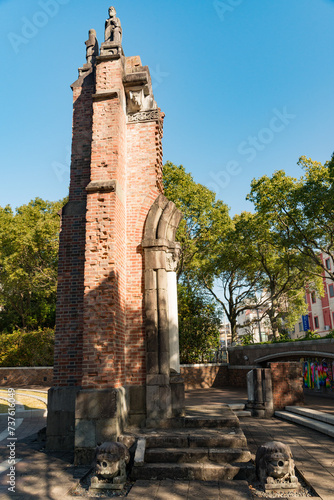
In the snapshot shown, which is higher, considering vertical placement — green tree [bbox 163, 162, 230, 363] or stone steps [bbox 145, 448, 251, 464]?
green tree [bbox 163, 162, 230, 363]

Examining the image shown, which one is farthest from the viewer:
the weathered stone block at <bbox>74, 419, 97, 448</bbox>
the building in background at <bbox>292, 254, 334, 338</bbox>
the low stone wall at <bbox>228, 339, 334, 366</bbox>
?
the building in background at <bbox>292, 254, 334, 338</bbox>

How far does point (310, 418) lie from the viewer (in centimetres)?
875

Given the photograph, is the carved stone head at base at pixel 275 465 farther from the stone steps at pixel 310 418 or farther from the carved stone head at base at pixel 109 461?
the stone steps at pixel 310 418

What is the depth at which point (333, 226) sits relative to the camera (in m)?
19.9

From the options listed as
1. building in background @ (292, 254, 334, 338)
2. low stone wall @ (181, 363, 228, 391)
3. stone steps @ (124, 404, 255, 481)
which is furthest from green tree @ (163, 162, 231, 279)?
building in background @ (292, 254, 334, 338)

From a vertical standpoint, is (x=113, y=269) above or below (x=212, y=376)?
above

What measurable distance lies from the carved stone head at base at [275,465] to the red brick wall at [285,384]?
5812mm

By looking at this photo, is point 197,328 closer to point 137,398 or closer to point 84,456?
point 137,398

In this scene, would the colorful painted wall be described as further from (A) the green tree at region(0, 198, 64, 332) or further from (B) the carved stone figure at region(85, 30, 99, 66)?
(A) the green tree at region(0, 198, 64, 332)

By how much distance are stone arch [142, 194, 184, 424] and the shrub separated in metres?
17.9

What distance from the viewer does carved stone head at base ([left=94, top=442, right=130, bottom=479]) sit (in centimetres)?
488

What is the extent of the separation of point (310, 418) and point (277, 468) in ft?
15.7

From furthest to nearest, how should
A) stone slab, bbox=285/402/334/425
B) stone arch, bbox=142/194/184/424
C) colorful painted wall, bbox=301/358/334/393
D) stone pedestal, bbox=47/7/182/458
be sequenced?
colorful painted wall, bbox=301/358/334/393 < stone slab, bbox=285/402/334/425 < stone arch, bbox=142/194/184/424 < stone pedestal, bbox=47/7/182/458

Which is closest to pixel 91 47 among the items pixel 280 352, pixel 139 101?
pixel 139 101
